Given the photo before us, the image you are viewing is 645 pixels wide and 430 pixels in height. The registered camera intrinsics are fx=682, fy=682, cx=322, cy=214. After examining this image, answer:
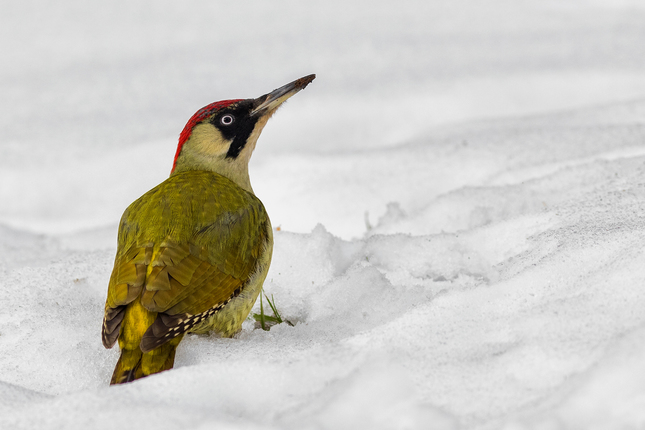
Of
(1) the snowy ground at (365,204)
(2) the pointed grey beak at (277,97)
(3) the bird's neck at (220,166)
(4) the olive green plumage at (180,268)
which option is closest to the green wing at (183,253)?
(4) the olive green plumage at (180,268)

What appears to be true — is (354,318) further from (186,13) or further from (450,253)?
(186,13)

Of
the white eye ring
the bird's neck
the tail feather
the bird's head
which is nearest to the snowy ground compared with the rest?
the tail feather

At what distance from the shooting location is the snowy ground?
5.61ft

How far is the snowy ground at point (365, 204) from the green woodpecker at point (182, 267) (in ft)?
0.51

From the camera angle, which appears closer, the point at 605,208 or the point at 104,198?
the point at 605,208

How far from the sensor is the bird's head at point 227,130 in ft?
10.3

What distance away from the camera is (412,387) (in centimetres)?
173

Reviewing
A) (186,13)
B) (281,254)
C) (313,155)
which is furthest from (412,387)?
(186,13)

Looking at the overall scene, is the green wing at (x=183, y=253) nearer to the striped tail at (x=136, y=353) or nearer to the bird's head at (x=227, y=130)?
the striped tail at (x=136, y=353)

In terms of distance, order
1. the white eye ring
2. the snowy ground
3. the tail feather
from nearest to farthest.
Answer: the snowy ground, the tail feather, the white eye ring

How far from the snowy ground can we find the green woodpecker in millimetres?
156

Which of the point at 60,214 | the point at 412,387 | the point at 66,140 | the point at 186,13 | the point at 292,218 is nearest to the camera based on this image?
the point at 412,387

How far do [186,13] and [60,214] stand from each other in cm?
402

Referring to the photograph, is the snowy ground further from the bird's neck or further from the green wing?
the bird's neck
